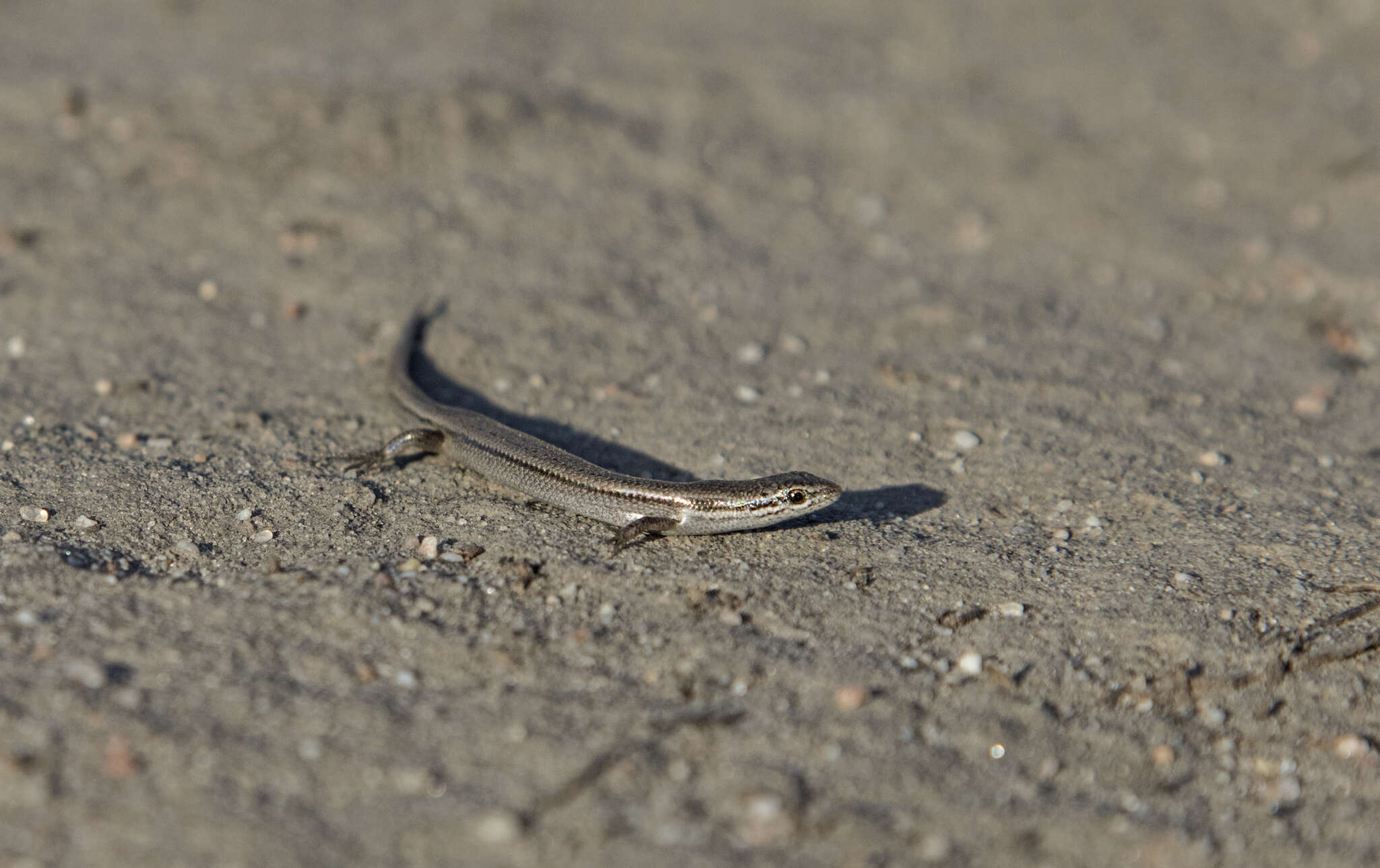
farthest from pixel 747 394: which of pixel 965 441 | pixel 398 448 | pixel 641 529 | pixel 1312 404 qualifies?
pixel 1312 404

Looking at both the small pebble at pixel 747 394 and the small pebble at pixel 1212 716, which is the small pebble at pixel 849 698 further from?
the small pebble at pixel 747 394

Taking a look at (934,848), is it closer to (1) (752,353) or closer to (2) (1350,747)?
(2) (1350,747)

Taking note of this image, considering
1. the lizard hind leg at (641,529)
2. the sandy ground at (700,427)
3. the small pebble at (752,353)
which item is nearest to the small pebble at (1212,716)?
the sandy ground at (700,427)

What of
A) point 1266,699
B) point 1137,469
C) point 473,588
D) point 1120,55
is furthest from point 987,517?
point 1120,55

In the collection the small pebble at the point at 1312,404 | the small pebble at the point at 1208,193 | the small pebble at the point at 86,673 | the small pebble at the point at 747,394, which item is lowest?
the small pebble at the point at 86,673

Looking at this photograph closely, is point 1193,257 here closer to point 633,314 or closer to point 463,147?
point 633,314

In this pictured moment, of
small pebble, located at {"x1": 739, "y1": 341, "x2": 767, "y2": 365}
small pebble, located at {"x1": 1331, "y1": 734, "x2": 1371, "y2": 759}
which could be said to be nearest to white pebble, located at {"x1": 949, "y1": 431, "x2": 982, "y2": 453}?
small pebble, located at {"x1": 739, "y1": 341, "x2": 767, "y2": 365}

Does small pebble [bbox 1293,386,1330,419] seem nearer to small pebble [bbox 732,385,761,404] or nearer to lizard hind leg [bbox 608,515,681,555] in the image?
small pebble [bbox 732,385,761,404]
